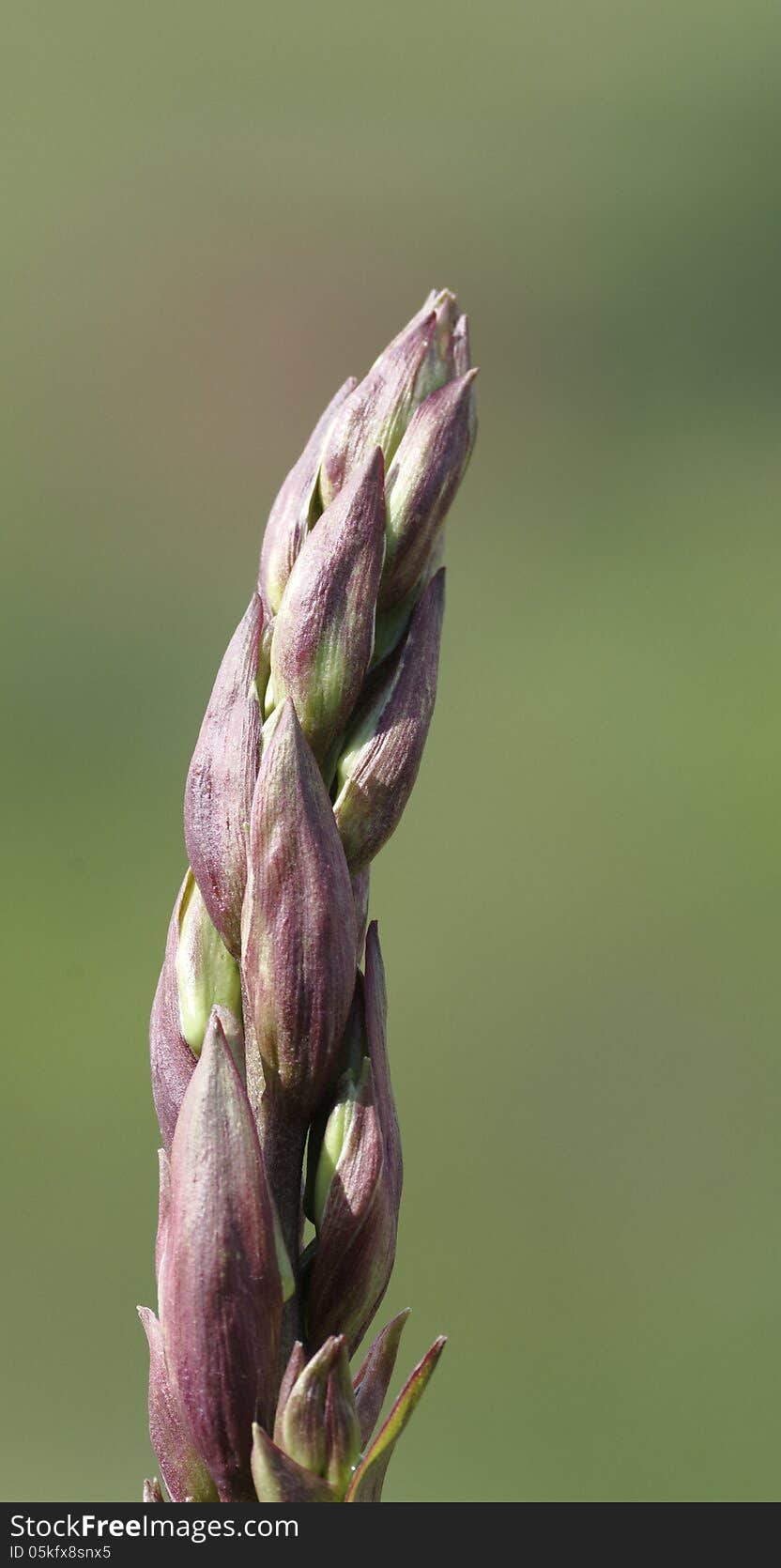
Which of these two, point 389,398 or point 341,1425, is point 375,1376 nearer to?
point 341,1425

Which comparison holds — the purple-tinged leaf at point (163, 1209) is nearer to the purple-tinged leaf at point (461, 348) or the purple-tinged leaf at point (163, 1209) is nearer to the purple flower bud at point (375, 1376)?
the purple flower bud at point (375, 1376)

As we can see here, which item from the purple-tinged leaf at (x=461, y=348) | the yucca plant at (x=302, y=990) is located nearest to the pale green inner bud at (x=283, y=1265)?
the yucca plant at (x=302, y=990)

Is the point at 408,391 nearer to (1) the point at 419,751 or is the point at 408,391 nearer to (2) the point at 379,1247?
(1) the point at 419,751

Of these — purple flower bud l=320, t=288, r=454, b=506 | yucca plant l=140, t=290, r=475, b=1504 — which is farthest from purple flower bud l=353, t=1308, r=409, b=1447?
purple flower bud l=320, t=288, r=454, b=506

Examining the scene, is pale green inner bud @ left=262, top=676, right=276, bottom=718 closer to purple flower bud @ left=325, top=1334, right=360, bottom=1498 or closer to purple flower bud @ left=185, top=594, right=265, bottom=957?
purple flower bud @ left=185, top=594, right=265, bottom=957
